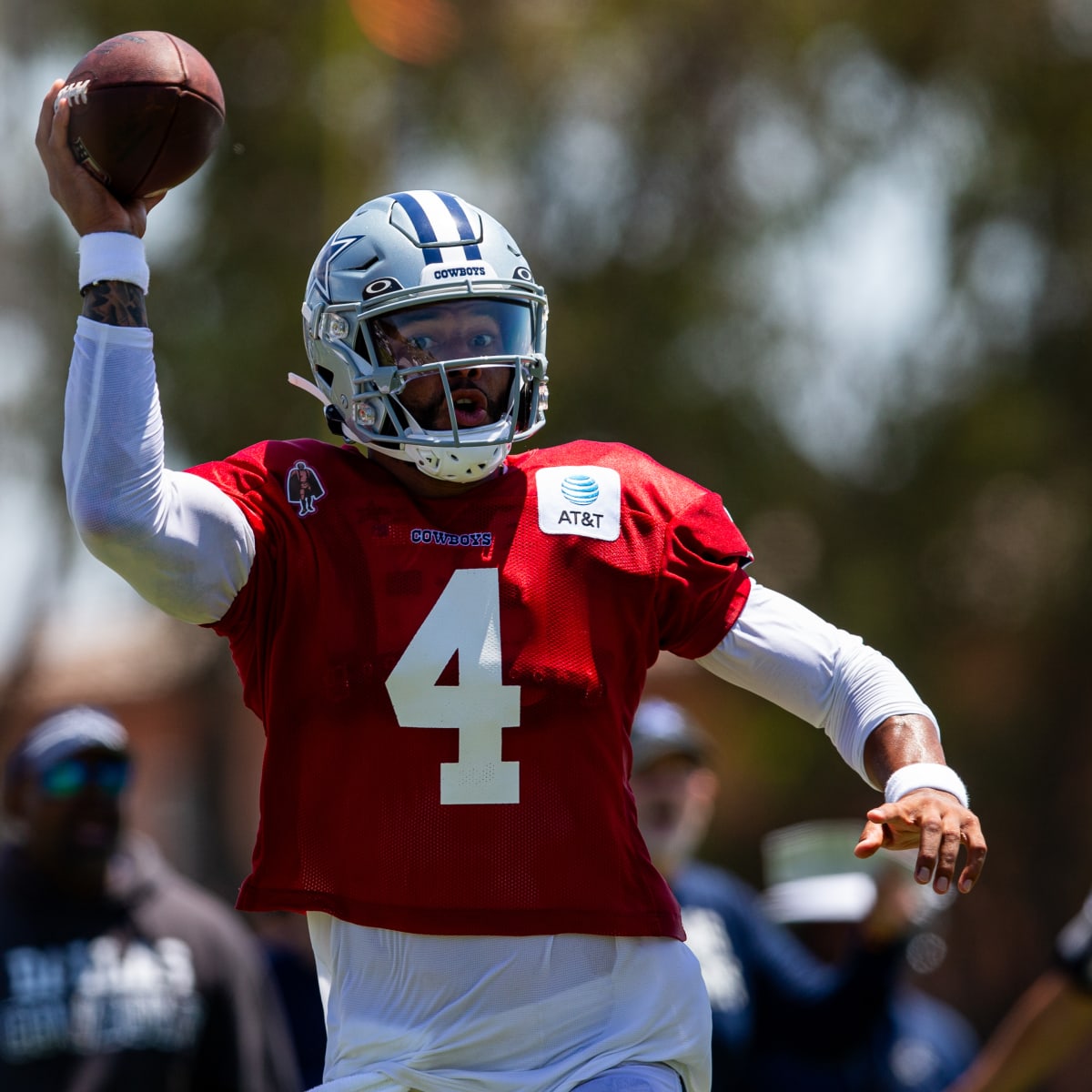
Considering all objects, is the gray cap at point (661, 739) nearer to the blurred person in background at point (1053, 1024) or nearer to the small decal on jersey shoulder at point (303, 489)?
the blurred person in background at point (1053, 1024)

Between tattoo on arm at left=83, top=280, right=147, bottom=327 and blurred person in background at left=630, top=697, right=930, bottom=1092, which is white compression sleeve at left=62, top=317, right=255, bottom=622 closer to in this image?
tattoo on arm at left=83, top=280, right=147, bottom=327

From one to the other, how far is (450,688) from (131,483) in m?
0.67

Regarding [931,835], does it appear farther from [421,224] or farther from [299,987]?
[299,987]

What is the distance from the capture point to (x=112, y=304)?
10.7ft

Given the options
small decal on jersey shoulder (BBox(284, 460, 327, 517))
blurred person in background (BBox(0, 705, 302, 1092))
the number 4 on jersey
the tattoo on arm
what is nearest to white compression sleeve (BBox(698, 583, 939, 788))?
the number 4 on jersey

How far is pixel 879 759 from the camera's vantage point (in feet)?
11.5

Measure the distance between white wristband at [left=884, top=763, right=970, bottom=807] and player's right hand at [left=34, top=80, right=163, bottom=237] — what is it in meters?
1.64

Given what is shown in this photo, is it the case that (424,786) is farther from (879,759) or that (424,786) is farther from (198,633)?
(198,633)

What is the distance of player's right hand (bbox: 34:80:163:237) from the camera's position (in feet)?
11.0

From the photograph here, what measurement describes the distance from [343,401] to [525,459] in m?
0.37

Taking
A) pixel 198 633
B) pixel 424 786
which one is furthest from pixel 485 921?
pixel 198 633

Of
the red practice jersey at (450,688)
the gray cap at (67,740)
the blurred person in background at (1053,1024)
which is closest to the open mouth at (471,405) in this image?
the red practice jersey at (450,688)

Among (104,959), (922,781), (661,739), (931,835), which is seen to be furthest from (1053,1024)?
(104,959)

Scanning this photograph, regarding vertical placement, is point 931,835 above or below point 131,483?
below
